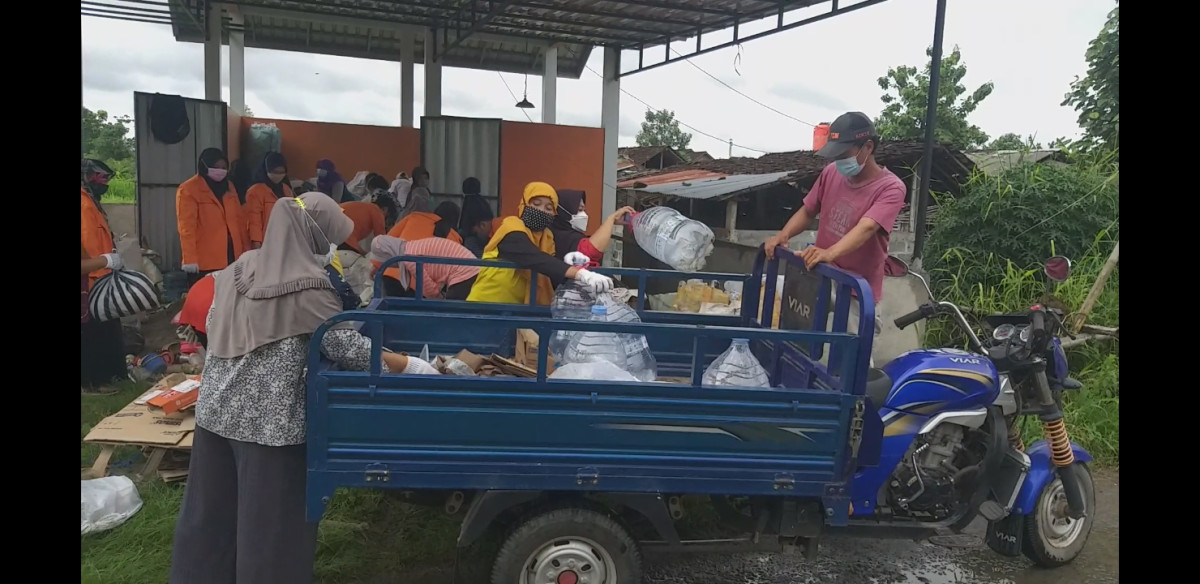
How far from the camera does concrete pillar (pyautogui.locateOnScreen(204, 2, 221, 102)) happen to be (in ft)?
31.0

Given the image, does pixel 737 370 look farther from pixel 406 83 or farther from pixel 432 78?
pixel 406 83

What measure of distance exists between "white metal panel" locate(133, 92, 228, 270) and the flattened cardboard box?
4.76 metres

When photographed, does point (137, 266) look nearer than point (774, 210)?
Yes

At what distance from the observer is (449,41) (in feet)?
35.1

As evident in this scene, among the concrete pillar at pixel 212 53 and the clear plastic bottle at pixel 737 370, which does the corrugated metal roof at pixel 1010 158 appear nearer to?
the clear plastic bottle at pixel 737 370

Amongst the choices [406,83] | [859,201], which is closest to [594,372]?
[859,201]

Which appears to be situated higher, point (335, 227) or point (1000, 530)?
point (335, 227)

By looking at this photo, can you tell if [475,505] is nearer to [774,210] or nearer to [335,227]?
[335,227]

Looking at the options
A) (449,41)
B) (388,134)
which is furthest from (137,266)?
(449,41)

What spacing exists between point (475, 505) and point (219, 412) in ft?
2.87

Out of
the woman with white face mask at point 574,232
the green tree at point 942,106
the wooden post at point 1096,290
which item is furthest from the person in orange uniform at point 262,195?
the green tree at point 942,106

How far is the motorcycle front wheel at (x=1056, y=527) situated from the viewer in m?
3.34

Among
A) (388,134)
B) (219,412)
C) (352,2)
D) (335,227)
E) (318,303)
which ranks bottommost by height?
(219,412)

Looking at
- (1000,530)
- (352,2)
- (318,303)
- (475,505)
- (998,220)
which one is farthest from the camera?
(352,2)
